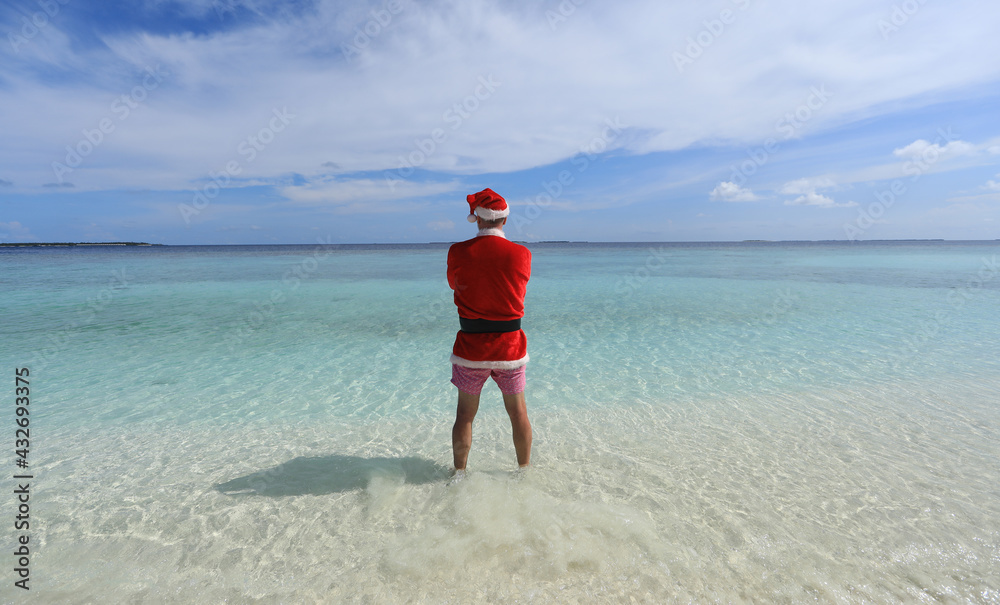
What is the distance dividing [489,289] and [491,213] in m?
0.55

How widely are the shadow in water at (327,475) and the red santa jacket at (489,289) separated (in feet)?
4.31

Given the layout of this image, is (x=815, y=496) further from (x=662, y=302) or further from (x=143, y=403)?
(x=662, y=302)

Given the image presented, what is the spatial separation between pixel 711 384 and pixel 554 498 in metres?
3.91

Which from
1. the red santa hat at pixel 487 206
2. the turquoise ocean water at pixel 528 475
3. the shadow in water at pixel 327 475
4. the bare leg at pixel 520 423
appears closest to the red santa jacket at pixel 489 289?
the red santa hat at pixel 487 206

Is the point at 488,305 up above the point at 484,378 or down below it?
above

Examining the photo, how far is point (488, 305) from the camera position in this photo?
3141mm

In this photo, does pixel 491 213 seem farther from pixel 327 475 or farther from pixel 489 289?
pixel 327 475

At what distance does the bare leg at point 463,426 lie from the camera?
11.2 ft

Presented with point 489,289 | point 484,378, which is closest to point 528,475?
point 484,378

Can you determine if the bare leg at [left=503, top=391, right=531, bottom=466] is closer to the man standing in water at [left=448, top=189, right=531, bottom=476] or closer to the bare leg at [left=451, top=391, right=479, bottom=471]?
the man standing in water at [left=448, top=189, right=531, bottom=476]

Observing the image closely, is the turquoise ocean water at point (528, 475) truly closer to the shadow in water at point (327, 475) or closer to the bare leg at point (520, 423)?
the shadow in water at point (327, 475)

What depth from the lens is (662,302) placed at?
609 inches

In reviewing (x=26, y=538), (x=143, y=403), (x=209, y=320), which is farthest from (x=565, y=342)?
(x=209, y=320)

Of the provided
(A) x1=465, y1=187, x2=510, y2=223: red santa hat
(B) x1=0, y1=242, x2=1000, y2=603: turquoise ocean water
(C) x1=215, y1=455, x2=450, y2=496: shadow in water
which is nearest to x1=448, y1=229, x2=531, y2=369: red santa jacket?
(A) x1=465, y1=187, x2=510, y2=223: red santa hat
